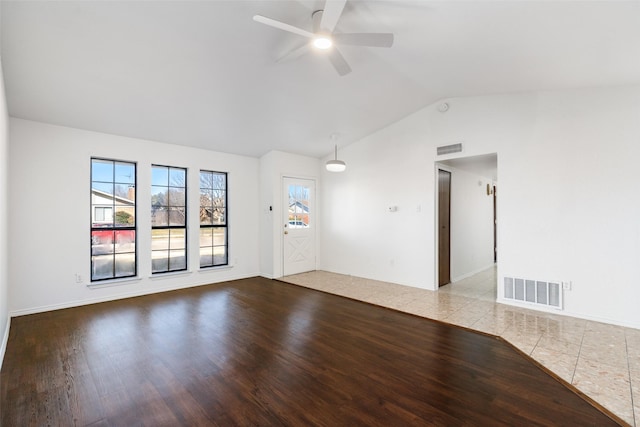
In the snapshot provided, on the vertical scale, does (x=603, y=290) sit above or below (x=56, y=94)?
below

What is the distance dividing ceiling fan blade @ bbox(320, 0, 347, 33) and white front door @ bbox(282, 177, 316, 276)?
159 inches

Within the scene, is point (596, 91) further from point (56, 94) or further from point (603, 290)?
point (56, 94)

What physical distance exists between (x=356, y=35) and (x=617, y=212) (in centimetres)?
378

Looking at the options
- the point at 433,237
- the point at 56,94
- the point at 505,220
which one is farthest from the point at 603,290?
the point at 56,94

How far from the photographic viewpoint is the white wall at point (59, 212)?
3.86 meters

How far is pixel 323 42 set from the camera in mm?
2676

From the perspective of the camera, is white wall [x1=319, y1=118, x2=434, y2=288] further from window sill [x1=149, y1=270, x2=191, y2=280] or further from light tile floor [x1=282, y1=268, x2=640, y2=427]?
window sill [x1=149, y1=270, x2=191, y2=280]

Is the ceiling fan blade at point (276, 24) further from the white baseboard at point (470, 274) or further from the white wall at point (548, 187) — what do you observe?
the white baseboard at point (470, 274)

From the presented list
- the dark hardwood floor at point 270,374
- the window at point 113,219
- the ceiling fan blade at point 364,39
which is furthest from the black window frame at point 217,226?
the ceiling fan blade at point 364,39

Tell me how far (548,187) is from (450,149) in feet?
4.82

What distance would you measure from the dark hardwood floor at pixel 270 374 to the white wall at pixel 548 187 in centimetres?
170

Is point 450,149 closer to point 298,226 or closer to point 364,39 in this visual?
point 364,39

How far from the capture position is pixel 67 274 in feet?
13.7

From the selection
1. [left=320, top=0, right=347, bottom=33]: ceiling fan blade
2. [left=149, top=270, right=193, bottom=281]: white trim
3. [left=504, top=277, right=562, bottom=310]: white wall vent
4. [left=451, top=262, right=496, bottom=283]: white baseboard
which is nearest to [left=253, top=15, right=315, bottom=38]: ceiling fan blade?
[left=320, top=0, right=347, bottom=33]: ceiling fan blade
